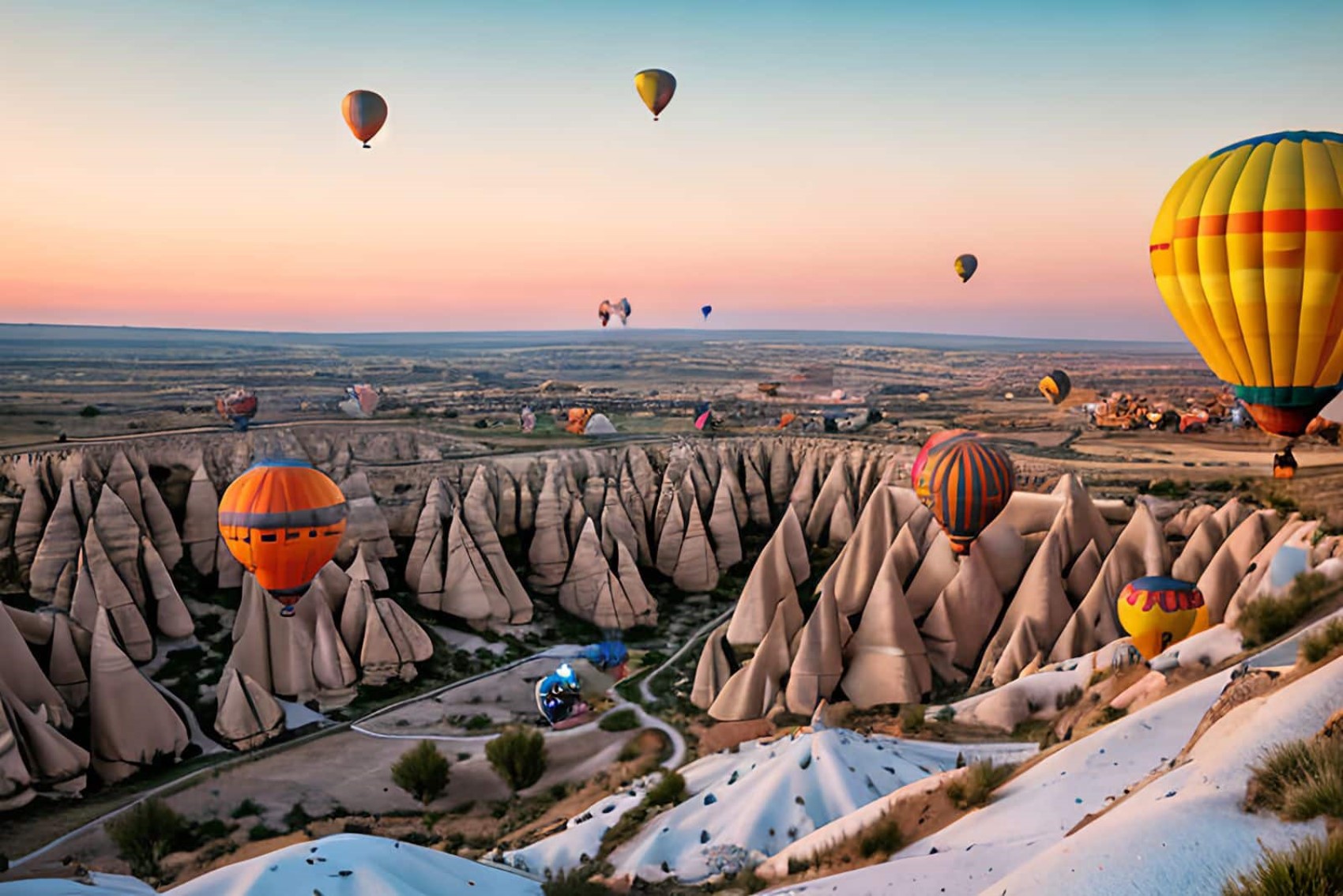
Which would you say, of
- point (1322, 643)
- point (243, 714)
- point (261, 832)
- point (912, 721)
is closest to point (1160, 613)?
point (912, 721)

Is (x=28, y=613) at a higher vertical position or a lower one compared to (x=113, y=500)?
lower

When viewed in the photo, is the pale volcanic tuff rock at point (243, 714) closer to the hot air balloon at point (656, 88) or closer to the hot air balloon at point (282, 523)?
the hot air balloon at point (282, 523)

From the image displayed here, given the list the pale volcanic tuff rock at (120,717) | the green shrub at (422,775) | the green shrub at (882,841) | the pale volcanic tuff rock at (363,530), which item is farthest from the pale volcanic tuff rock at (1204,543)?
the pale volcanic tuff rock at (120,717)

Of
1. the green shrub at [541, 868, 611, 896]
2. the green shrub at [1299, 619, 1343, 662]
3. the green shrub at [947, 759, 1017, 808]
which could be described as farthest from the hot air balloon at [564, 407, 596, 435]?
the green shrub at [1299, 619, 1343, 662]

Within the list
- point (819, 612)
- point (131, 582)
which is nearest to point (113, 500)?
point (131, 582)

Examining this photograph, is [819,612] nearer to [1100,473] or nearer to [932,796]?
[932,796]

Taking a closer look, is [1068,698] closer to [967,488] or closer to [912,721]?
[912,721]

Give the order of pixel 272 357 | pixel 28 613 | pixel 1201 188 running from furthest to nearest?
pixel 272 357 < pixel 28 613 < pixel 1201 188
